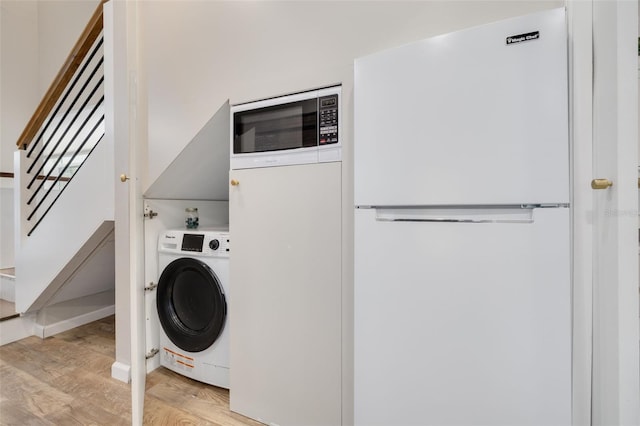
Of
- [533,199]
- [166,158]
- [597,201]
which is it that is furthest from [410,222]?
[166,158]

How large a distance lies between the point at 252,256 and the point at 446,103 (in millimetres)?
1078

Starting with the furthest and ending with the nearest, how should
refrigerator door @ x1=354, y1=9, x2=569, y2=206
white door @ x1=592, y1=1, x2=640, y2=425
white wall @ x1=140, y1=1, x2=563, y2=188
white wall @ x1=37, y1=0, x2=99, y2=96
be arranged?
white wall @ x1=37, y1=0, x2=99, y2=96, white wall @ x1=140, y1=1, x2=563, y2=188, refrigerator door @ x1=354, y1=9, x2=569, y2=206, white door @ x1=592, y1=1, x2=640, y2=425

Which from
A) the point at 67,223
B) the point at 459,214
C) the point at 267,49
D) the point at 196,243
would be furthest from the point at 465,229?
the point at 67,223

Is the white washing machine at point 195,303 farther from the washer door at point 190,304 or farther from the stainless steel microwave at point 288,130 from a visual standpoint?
the stainless steel microwave at point 288,130

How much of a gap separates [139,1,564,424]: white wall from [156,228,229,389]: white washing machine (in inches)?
19.4

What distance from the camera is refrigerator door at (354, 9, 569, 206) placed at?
2.59 feet

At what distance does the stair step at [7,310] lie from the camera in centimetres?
230

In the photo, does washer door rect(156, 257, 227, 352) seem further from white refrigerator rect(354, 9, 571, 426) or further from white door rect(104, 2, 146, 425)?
white refrigerator rect(354, 9, 571, 426)

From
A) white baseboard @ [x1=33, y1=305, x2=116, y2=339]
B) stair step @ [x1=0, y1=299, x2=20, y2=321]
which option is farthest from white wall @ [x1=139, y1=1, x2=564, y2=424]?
stair step @ [x1=0, y1=299, x2=20, y2=321]

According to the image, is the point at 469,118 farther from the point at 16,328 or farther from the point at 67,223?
the point at 16,328

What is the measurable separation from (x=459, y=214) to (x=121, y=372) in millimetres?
2243

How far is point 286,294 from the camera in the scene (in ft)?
4.30

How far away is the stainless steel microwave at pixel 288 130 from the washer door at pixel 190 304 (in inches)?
30.0

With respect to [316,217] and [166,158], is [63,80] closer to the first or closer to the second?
[166,158]
